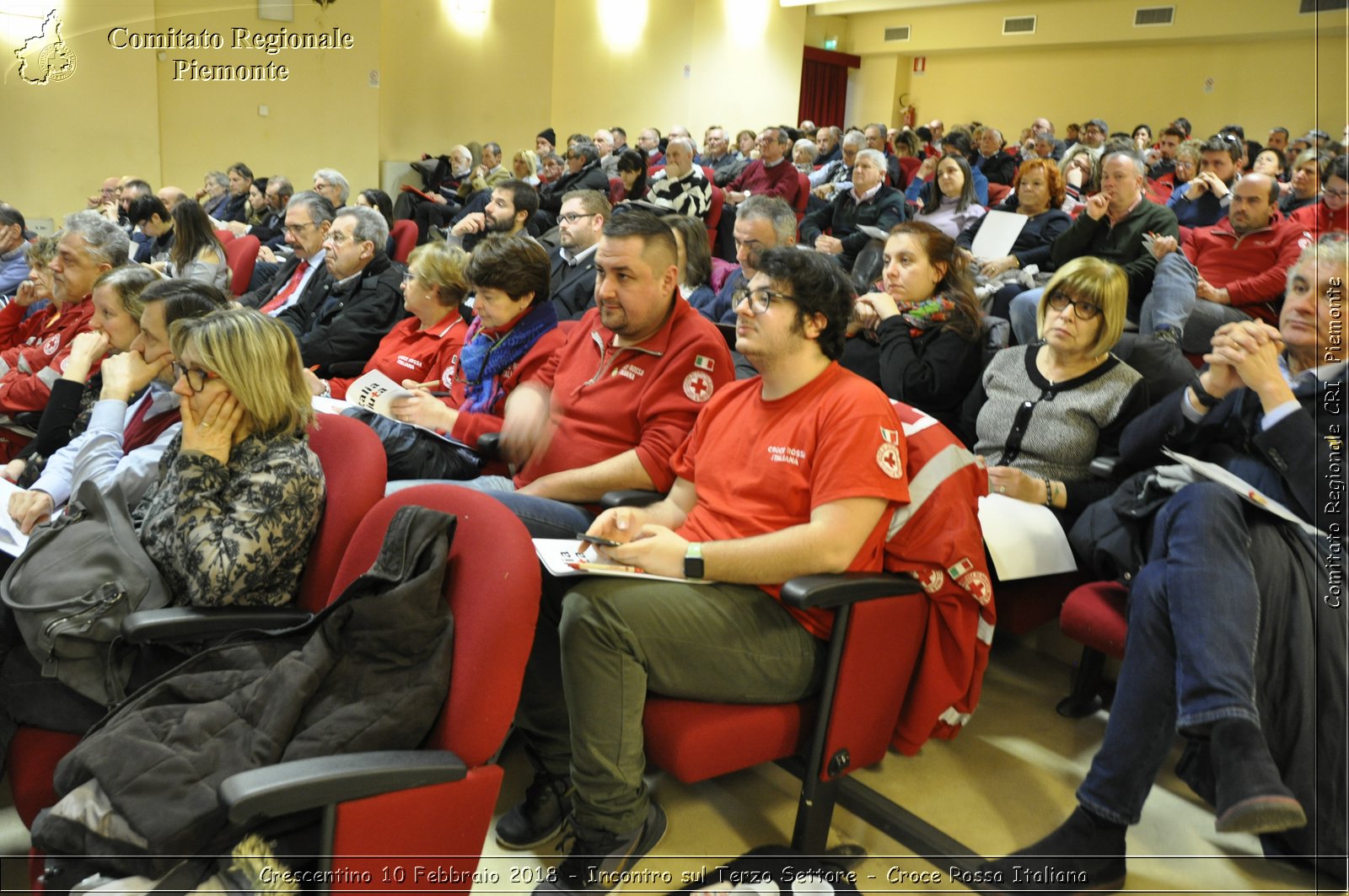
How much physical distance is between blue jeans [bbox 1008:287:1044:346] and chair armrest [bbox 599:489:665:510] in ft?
6.39

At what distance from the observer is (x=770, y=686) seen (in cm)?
172

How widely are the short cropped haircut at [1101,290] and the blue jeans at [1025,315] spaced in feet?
3.39

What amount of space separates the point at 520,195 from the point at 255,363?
2.89 m

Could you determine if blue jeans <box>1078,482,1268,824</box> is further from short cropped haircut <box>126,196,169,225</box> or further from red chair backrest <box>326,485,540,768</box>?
short cropped haircut <box>126,196,169,225</box>

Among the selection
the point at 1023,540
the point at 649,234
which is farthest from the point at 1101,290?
the point at 649,234

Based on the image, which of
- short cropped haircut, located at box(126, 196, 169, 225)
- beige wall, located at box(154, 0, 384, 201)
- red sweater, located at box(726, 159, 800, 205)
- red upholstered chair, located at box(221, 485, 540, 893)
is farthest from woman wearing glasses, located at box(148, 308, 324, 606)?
beige wall, located at box(154, 0, 384, 201)

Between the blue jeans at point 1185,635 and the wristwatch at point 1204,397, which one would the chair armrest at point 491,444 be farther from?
the wristwatch at point 1204,397

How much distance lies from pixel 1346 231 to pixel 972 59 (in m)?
13.6

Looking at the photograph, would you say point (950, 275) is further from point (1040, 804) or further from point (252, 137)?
point (252, 137)

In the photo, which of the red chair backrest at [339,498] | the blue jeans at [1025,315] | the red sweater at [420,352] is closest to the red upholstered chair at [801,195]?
the blue jeans at [1025,315]

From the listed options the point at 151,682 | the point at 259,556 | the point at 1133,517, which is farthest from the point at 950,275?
the point at 151,682

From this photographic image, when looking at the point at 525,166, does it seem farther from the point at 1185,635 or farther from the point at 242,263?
the point at 1185,635

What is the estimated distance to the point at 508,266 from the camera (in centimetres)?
261

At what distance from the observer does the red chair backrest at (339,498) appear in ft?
5.71
